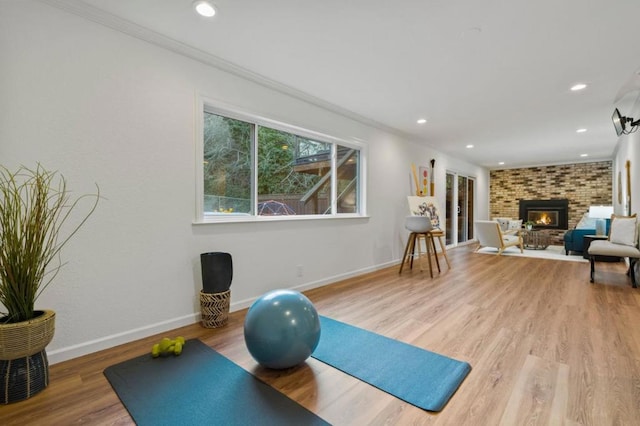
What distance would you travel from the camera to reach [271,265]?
3.36 m

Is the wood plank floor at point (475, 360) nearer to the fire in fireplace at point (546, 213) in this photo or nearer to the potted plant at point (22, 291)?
the potted plant at point (22, 291)

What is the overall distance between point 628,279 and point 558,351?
3389 mm

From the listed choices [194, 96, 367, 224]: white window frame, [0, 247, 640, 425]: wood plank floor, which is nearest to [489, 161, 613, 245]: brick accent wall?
[0, 247, 640, 425]: wood plank floor

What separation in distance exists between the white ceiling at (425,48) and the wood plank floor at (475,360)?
243 centimetres

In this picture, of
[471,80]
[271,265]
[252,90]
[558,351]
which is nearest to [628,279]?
[558,351]

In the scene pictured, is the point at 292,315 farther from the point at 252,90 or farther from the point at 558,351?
the point at 252,90

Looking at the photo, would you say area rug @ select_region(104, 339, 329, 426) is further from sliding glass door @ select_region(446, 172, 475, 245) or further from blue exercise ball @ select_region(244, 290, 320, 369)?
sliding glass door @ select_region(446, 172, 475, 245)

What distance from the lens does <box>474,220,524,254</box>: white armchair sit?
6.60 meters

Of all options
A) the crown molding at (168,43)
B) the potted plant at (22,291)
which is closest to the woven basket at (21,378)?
the potted plant at (22,291)

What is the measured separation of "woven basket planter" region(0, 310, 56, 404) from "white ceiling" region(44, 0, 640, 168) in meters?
2.09

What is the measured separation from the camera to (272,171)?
353cm

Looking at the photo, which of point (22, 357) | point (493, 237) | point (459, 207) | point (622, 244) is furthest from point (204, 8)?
point (459, 207)

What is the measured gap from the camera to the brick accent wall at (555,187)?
8.29 metres

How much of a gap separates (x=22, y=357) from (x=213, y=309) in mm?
1194
